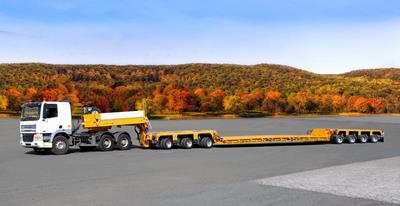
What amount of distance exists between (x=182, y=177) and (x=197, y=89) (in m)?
94.1

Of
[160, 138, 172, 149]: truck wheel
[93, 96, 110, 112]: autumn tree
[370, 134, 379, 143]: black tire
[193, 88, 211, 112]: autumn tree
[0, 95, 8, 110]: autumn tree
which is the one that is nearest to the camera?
[160, 138, 172, 149]: truck wheel

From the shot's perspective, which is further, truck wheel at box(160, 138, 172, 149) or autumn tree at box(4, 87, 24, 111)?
autumn tree at box(4, 87, 24, 111)

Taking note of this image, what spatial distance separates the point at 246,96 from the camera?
315ft

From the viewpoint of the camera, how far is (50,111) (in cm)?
2400

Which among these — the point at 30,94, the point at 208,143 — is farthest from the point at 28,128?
the point at 30,94

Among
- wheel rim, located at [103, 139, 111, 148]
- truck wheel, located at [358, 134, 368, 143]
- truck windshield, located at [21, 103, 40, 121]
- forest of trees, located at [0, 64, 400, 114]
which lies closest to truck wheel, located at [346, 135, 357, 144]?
truck wheel, located at [358, 134, 368, 143]

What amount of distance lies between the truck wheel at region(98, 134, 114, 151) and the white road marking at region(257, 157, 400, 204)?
1242 centimetres

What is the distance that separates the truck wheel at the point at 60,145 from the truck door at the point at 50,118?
19.4 inches

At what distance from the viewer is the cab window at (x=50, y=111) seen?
23781mm

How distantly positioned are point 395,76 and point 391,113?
85.5m

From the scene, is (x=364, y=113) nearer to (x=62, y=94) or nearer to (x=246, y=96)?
(x=246, y=96)

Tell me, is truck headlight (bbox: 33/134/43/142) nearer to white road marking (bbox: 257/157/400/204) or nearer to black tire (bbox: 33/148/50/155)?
black tire (bbox: 33/148/50/155)

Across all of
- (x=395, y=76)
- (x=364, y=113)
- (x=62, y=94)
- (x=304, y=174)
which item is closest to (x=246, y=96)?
(x=364, y=113)

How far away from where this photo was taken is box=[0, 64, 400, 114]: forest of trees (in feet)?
286
